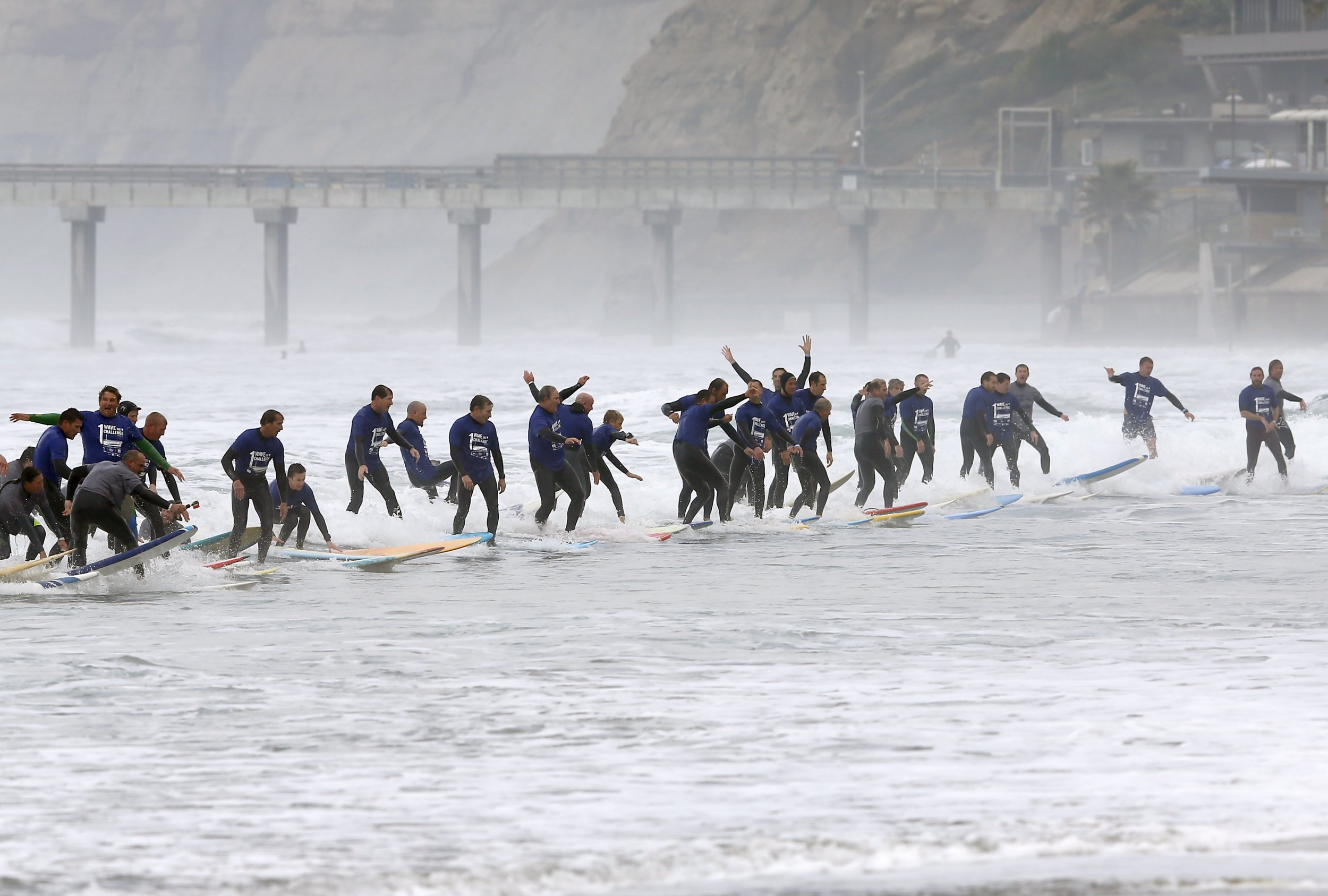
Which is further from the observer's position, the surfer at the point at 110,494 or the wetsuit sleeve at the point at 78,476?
the wetsuit sleeve at the point at 78,476

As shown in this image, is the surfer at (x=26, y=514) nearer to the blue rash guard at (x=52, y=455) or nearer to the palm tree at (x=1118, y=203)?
the blue rash guard at (x=52, y=455)

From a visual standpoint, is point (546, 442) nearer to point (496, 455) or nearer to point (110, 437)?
point (496, 455)

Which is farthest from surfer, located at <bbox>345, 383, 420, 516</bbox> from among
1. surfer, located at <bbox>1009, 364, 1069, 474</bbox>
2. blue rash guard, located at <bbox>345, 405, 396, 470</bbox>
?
surfer, located at <bbox>1009, 364, 1069, 474</bbox>

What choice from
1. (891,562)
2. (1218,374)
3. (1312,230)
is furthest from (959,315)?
(891,562)

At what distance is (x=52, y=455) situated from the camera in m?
13.5

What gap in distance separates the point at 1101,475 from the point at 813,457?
220 inches

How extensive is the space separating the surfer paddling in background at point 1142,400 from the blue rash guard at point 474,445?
898 centimetres

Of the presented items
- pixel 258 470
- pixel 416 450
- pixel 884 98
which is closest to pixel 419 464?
pixel 416 450

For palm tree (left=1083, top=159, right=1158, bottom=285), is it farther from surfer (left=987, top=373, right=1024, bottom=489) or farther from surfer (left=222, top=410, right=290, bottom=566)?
surfer (left=222, top=410, right=290, bottom=566)

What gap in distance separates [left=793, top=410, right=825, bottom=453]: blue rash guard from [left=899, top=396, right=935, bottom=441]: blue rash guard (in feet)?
8.08

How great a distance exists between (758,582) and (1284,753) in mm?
6713

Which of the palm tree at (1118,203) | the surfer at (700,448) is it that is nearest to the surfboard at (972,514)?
the surfer at (700,448)

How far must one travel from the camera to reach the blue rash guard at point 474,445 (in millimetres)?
16234

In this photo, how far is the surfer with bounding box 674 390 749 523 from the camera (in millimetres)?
17625
